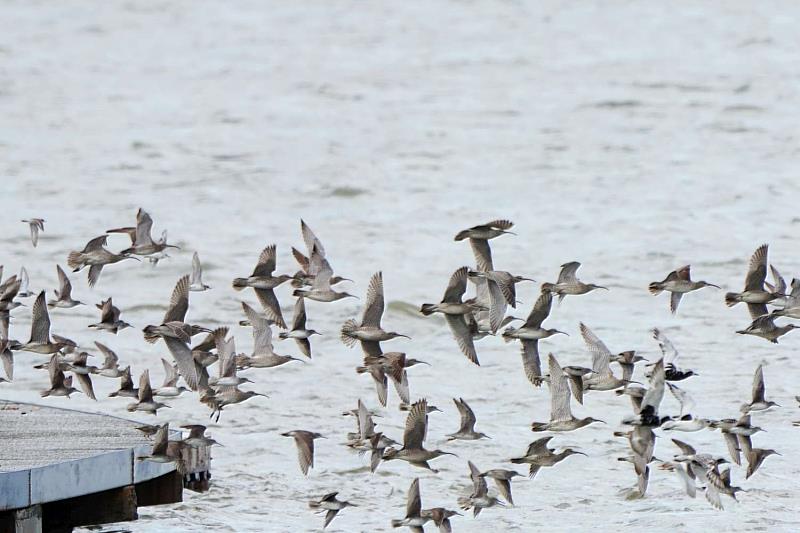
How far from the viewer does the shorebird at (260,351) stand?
42.7 feet

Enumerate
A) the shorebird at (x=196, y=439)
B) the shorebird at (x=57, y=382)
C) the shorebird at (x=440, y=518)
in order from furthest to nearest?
1. the shorebird at (x=57, y=382)
2. the shorebird at (x=196, y=439)
3. the shorebird at (x=440, y=518)

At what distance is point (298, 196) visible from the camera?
2836cm

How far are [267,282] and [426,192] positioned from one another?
15697 millimetres

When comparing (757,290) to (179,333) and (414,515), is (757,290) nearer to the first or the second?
(414,515)

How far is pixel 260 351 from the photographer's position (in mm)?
13188

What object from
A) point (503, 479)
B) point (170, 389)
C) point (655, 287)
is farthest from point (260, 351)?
point (655, 287)

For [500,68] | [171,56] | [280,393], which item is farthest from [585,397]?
[171,56]

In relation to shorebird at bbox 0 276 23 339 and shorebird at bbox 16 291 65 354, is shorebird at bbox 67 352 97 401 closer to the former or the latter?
shorebird at bbox 16 291 65 354

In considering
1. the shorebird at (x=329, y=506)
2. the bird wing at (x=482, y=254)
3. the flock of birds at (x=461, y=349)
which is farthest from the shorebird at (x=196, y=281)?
the bird wing at (x=482, y=254)

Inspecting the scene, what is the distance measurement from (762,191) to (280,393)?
13007mm

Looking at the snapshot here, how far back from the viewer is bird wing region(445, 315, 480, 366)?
12875mm

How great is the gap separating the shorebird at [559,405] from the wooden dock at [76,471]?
8.95 ft

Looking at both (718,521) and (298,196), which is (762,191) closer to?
(298,196)

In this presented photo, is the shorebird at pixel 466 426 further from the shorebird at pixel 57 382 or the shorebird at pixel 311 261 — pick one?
the shorebird at pixel 57 382
